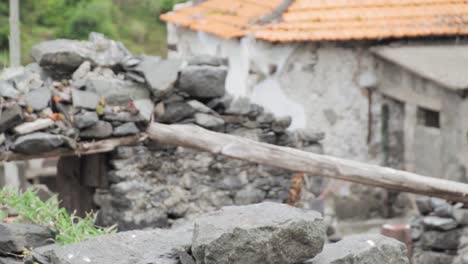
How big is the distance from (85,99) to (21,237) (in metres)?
2.54

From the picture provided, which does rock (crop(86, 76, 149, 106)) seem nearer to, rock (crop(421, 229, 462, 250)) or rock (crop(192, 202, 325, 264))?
rock (crop(421, 229, 462, 250))

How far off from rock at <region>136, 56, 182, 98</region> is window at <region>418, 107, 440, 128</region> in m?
4.79

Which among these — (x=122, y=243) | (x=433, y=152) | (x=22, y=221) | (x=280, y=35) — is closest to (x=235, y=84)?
(x=280, y=35)

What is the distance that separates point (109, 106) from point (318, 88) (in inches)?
215

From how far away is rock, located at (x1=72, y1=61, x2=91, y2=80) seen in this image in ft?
20.9

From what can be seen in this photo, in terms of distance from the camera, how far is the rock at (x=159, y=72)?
20.9 feet

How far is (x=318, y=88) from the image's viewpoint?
1130 centimetres

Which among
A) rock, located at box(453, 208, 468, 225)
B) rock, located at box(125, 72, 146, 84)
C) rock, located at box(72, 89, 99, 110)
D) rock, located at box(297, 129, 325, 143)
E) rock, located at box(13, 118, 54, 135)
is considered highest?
rock, located at box(125, 72, 146, 84)

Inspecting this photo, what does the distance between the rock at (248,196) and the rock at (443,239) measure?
A: 4.82 feet

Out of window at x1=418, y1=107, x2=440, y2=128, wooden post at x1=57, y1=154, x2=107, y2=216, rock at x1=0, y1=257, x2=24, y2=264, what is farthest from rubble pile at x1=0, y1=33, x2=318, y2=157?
window at x1=418, y1=107, x2=440, y2=128

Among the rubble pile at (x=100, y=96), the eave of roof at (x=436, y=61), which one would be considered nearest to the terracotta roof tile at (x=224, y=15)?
the eave of roof at (x=436, y=61)

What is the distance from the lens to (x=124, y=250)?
3068 millimetres

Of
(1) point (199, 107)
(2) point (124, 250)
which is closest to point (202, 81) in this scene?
(1) point (199, 107)

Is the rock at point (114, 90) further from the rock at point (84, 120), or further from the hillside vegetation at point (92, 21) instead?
the hillside vegetation at point (92, 21)
